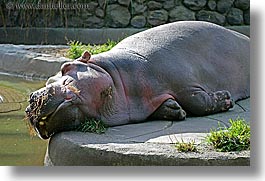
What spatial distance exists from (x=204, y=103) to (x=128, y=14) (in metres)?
1.90

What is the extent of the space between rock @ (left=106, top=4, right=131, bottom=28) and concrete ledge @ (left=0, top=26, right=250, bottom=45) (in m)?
0.04

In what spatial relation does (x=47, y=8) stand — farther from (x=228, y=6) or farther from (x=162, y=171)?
(x=162, y=171)

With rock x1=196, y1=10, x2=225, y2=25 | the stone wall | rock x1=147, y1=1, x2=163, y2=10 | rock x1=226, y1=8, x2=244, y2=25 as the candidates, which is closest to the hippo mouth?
the stone wall

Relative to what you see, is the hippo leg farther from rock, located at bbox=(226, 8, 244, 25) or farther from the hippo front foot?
rock, located at bbox=(226, 8, 244, 25)

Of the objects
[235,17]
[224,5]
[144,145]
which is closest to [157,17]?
[224,5]

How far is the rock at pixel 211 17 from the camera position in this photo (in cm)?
435

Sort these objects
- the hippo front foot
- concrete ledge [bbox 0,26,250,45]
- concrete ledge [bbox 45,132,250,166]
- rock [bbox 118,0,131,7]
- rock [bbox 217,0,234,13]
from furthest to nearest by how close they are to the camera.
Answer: rock [bbox 118,0,131,7], concrete ledge [bbox 0,26,250,45], rock [bbox 217,0,234,13], the hippo front foot, concrete ledge [bbox 45,132,250,166]

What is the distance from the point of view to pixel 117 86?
9.15ft

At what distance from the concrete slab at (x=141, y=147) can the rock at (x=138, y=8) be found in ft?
6.51

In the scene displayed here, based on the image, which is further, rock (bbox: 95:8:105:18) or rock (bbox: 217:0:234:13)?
rock (bbox: 95:8:105:18)

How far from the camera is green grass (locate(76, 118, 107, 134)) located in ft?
8.72

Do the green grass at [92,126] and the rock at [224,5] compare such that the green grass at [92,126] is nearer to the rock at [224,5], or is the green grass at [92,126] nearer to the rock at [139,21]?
the rock at [224,5]

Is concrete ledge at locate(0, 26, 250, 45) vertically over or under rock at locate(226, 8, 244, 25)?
under

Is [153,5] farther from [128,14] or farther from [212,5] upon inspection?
[212,5]
